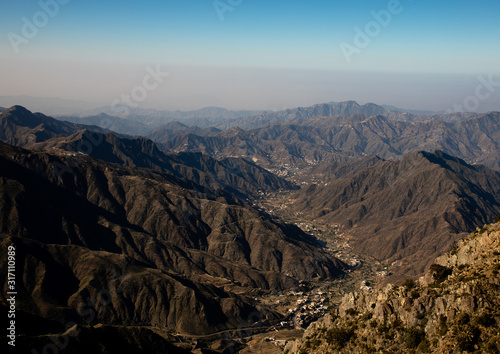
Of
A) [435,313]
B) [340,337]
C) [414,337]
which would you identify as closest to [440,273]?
[435,313]

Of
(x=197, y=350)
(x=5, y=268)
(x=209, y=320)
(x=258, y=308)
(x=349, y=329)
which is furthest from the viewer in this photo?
(x=258, y=308)

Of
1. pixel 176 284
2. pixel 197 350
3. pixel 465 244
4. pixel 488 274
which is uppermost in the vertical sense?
pixel 465 244

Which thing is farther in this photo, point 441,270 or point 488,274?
point 441,270

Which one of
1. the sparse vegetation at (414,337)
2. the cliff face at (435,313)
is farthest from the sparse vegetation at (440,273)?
the sparse vegetation at (414,337)

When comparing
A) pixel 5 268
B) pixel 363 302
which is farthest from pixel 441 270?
pixel 5 268

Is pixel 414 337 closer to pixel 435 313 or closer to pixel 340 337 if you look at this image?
pixel 435 313

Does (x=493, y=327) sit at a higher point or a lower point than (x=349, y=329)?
higher

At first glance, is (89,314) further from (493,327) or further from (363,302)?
(493,327)

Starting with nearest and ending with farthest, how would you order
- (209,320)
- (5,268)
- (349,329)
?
(349,329), (5,268), (209,320)

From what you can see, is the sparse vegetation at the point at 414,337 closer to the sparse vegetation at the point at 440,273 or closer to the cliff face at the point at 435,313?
the cliff face at the point at 435,313
